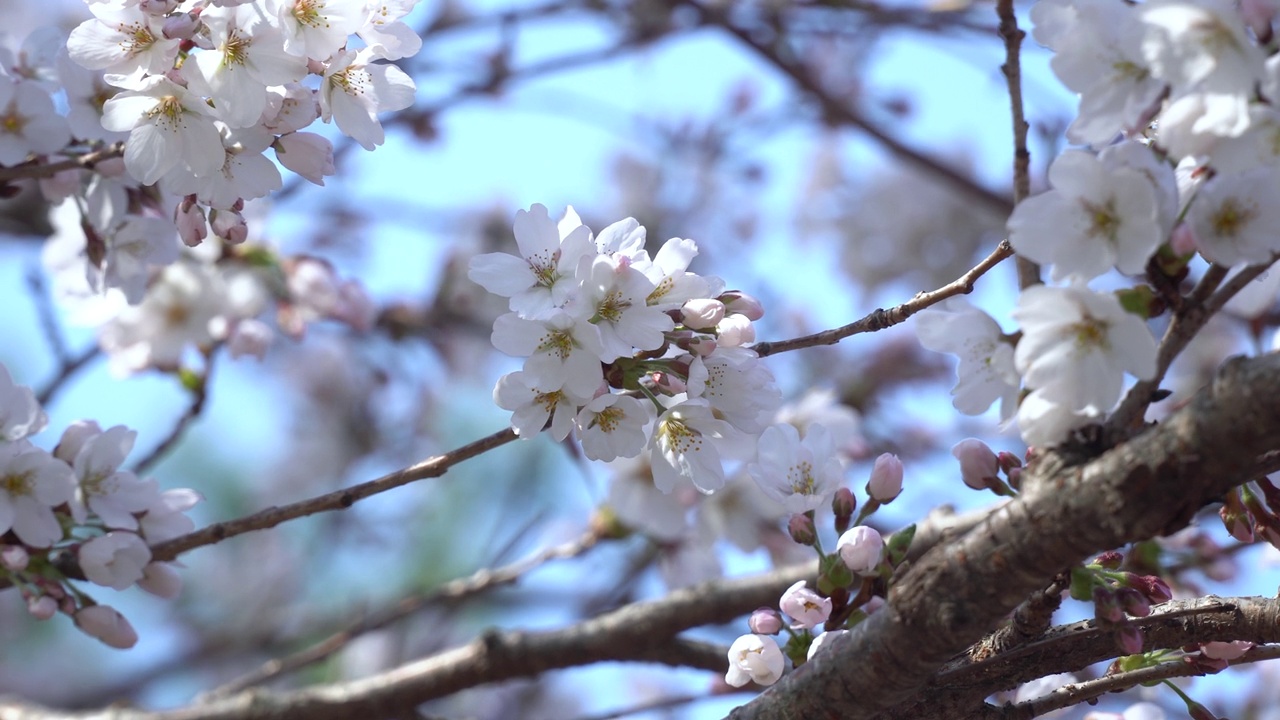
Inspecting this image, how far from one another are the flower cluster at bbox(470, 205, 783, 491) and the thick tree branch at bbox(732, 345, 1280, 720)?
1.16ft

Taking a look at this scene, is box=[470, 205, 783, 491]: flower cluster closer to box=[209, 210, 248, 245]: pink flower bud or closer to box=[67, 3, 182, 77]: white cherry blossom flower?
box=[209, 210, 248, 245]: pink flower bud

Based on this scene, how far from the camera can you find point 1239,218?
1.04 m

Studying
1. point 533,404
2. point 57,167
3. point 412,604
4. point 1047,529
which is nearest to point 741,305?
point 533,404

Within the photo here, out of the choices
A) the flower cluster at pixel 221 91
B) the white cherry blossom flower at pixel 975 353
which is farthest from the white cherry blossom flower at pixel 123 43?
the white cherry blossom flower at pixel 975 353

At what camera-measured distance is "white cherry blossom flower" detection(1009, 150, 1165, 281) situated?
106 cm

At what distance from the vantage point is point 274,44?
1.35 meters

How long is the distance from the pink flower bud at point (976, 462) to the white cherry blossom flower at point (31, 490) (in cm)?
120

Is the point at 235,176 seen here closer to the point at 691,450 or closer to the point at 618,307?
the point at 618,307

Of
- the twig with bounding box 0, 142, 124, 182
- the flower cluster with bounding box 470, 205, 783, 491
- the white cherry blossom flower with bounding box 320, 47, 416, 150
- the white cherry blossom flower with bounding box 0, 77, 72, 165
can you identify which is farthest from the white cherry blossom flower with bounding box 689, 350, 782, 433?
the white cherry blossom flower with bounding box 0, 77, 72, 165

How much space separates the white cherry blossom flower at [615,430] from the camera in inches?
54.9

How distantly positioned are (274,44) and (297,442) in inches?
238

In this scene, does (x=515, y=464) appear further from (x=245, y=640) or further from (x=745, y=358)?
(x=745, y=358)

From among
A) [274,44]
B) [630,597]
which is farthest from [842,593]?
[630,597]

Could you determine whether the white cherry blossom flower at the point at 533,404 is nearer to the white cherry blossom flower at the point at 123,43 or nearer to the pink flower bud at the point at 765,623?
the pink flower bud at the point at 765,623
